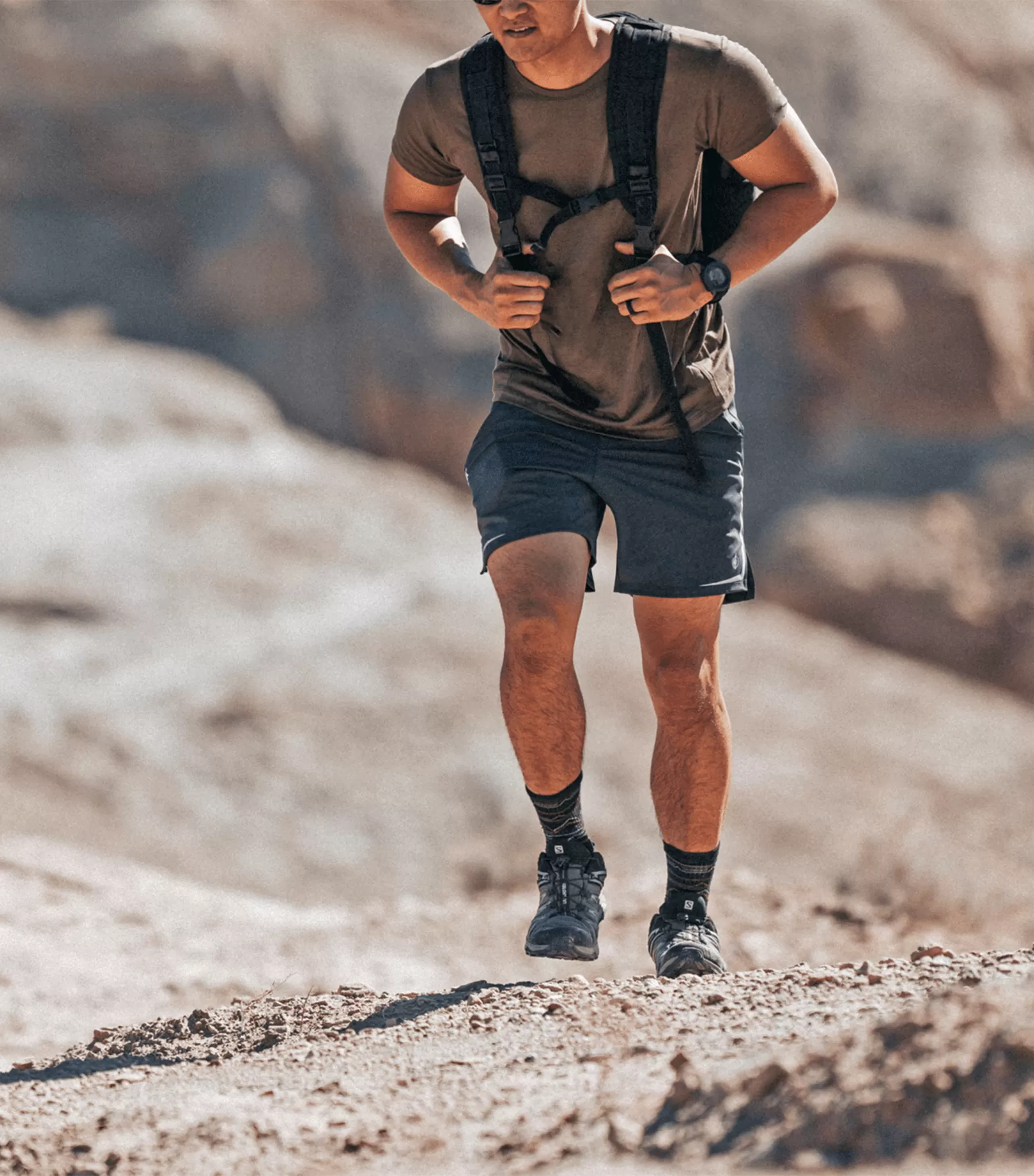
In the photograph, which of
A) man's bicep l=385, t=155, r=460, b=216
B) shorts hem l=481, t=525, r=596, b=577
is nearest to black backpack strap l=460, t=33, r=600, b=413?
man's bicep l=385, t=155, r=460, b=216

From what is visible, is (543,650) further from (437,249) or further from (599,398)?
(437,249)

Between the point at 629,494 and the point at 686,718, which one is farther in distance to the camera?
the point at 686,718

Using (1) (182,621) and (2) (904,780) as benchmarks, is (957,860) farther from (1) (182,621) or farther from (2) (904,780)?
(1) (182,621)

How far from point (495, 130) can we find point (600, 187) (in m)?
0.23

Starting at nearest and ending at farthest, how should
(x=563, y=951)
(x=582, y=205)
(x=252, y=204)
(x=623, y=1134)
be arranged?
(x=623, y=1134) < (x=582, y=205) < (x=563, y=951) < (x=252, y=204)

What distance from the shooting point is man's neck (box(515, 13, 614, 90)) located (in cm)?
317

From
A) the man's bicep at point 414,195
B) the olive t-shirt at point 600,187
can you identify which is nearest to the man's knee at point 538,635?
the olive t-shirt at point 600,187

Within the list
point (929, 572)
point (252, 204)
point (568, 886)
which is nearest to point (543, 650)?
point (568, 886)

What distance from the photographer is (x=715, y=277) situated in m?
3.26

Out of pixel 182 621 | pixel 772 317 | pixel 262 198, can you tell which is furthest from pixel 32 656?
pixel 772 317

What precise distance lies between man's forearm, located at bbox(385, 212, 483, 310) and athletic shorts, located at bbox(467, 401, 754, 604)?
11.5 inches

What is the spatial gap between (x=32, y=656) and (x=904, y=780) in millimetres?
6029

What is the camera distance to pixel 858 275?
14477mm

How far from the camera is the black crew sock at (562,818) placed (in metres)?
3.51
